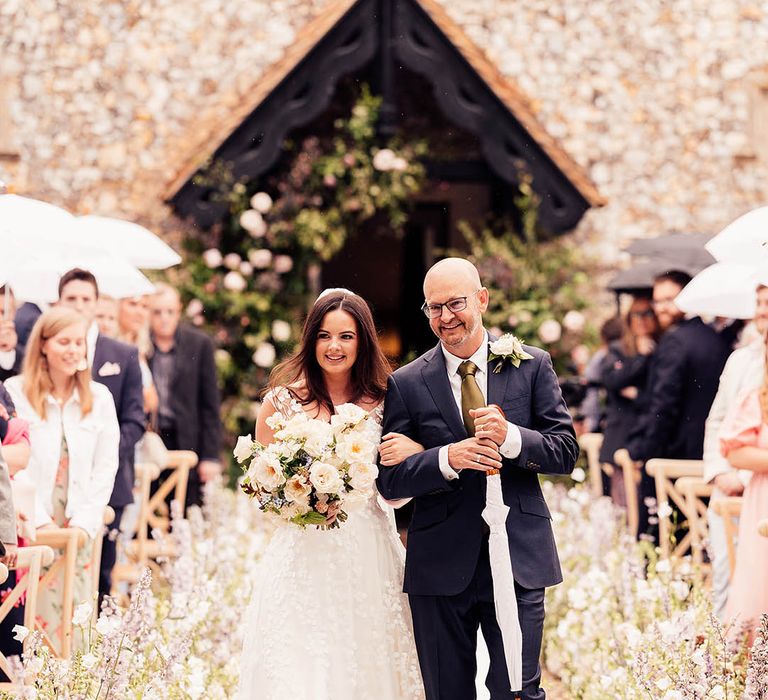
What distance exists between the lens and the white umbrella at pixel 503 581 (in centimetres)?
394

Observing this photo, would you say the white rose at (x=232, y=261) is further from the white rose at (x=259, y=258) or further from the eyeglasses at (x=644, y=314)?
the eyeglasses at (x=644, y=314)

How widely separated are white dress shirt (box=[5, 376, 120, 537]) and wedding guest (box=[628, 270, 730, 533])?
3.13 m

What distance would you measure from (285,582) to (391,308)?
38.6 ft

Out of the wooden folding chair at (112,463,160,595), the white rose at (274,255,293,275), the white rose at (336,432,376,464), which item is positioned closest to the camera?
the white rose at (336,432,376,464)

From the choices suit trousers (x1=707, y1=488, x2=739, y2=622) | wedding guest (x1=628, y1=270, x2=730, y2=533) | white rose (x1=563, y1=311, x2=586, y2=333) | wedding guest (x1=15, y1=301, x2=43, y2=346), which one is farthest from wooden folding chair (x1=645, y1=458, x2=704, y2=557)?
white rose (x1=563, y1=311, x2=586, y2=333)

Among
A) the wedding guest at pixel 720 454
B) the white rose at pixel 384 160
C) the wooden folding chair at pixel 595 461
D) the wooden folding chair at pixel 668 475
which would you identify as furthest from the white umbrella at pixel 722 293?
the white rose at pixel 384 160

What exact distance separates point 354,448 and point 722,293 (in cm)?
308

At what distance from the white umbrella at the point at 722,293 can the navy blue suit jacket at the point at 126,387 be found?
2.88m

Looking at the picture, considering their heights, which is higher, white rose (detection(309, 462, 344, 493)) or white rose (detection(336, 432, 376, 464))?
white rose (detection(336, 432, 376, 464))

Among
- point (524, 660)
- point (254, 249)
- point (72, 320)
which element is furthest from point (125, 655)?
point (254, 249)

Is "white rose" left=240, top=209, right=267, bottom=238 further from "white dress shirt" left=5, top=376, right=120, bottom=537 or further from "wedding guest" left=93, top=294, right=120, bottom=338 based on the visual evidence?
"white dress shirt" left=5, top=376, right=120, bottom=537

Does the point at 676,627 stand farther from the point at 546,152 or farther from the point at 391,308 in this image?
the point at 391,308

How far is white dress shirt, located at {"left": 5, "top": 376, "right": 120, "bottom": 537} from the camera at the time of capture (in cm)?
570

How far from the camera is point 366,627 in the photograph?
14.3 feet
